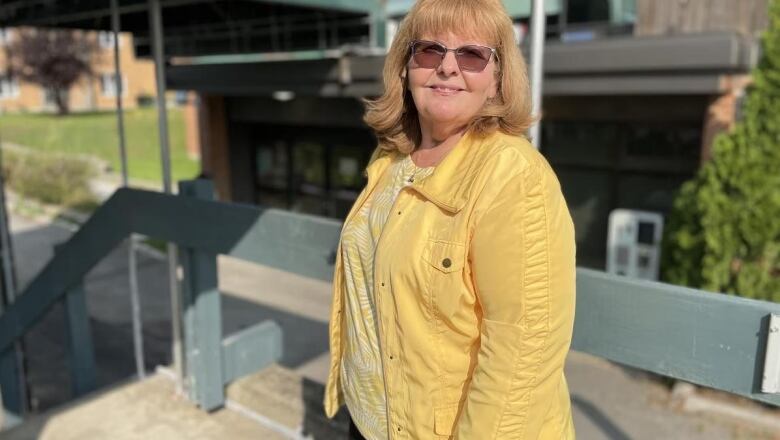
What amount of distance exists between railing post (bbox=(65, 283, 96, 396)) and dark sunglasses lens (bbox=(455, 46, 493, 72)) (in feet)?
9.74

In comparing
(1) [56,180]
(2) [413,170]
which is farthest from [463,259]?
(1) [56,180]

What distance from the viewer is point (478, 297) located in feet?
4.57

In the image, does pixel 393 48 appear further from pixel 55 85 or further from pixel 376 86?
pixel 55 85

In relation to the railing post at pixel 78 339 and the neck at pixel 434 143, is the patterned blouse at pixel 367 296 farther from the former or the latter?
the railing post at pixel 78 339

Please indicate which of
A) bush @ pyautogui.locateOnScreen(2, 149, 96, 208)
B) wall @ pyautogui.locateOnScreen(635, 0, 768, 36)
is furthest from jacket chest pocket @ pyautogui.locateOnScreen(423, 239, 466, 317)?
bush @ pyautogui.locateOnScreen(2, 149, 96, 208)

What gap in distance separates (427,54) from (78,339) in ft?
10.1

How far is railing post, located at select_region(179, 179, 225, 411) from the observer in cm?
307

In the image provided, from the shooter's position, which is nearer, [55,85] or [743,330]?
[743,330]

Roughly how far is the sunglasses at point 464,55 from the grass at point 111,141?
1471 cm

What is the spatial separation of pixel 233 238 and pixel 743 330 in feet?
6.17

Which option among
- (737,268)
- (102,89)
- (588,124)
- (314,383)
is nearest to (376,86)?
(588,124)

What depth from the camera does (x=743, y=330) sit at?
1.57 metres

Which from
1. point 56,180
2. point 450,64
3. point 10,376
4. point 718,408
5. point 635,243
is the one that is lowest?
point 718,408

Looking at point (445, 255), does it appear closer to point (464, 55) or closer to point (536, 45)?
point (464, 55)
